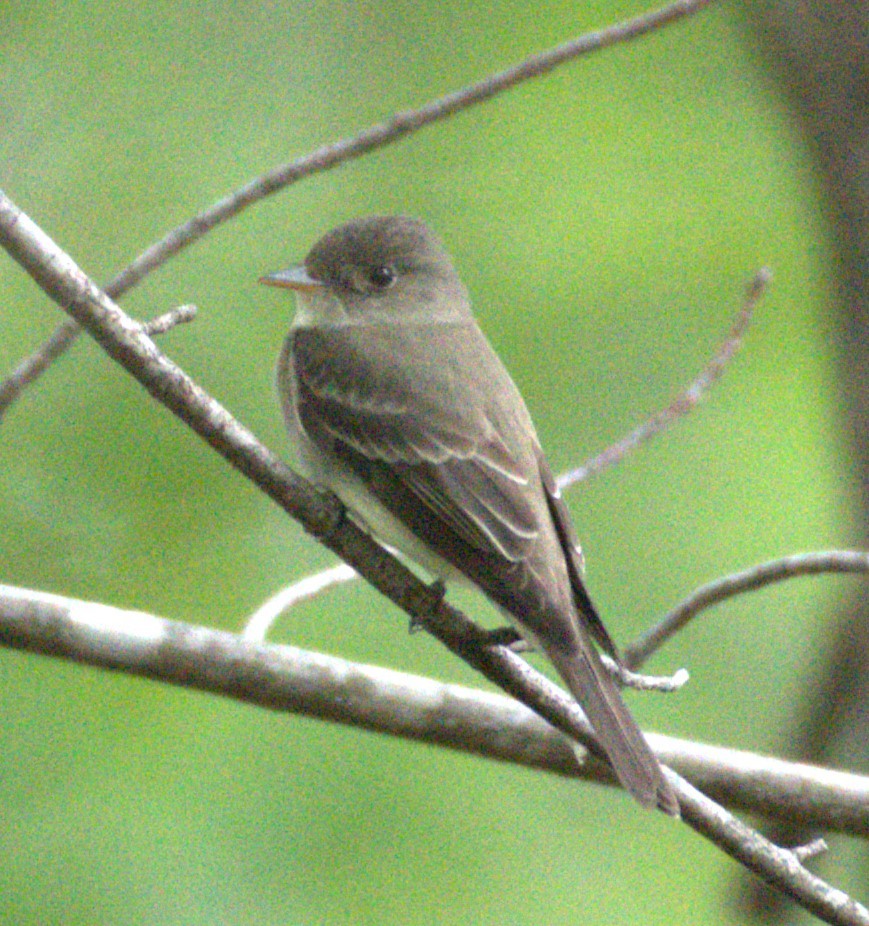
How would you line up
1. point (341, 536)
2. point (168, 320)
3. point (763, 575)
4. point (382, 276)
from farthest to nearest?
point (382, 276)
point (763, 575)
point (341, 536)
point (168, 320)

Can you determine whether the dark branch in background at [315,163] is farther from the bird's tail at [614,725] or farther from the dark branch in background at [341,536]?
the bird's tail at [614,725]

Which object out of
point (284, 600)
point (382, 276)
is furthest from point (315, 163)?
point (284, 600)

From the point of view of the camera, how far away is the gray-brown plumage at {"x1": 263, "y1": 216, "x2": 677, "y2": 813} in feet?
9.45

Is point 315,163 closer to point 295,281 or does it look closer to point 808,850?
point 295,281

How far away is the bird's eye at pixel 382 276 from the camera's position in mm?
3848

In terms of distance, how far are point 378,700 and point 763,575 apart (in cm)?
81

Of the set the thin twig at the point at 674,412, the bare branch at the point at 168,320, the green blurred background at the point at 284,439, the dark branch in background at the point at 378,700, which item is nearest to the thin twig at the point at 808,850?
the dark branch in background at the point at 378,700

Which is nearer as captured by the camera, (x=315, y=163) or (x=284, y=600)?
(x=315, y=163)

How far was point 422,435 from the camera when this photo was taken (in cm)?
320

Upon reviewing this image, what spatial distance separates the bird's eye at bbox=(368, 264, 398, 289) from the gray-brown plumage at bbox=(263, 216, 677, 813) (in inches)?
1.1

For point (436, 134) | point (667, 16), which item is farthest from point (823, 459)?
point (667, 16)

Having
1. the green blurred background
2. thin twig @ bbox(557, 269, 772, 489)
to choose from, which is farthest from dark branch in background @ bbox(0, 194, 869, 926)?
the green blurred background

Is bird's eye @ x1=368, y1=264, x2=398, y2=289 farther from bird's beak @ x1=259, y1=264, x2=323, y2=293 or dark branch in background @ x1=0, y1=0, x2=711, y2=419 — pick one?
dark branch in background @ x1=0, y1=0, x2=711, y2=419

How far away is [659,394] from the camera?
5852 millimetres
